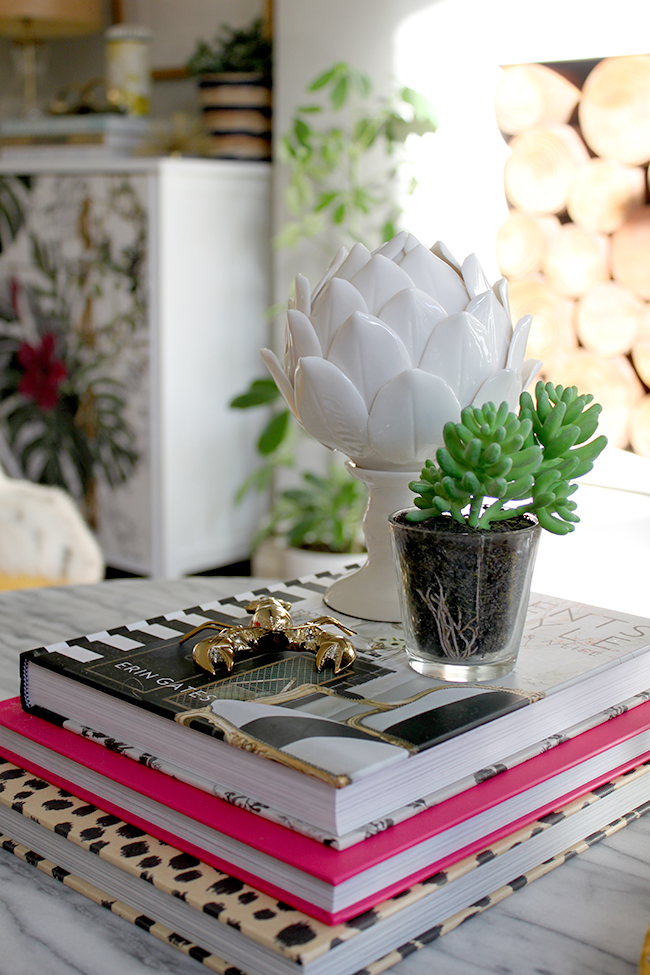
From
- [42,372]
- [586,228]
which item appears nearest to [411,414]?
[586,228]

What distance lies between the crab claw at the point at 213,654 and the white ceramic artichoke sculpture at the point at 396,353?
15cm

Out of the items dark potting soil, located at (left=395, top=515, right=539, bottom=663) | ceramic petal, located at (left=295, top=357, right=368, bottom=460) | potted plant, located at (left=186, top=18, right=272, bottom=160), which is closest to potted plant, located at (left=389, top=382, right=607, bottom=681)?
dark potting soil, located at (left=395, top=515, right=539, bottom=663)

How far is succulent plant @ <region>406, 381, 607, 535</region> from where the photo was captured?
20.5 inches

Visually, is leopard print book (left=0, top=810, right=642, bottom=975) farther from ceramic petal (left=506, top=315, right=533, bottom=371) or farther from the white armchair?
the white armchair

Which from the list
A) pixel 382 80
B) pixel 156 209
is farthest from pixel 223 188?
pixel 382 80

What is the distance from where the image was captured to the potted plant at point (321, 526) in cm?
232

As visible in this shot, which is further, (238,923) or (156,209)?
Result: (156,209)

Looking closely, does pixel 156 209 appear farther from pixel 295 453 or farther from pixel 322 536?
pixel 322 536

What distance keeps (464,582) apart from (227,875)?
194 mm

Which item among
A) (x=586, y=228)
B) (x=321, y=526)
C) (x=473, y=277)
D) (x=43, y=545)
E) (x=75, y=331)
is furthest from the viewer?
(x=75, y=331)

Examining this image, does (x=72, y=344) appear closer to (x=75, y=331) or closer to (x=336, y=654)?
(x=75, y=331)

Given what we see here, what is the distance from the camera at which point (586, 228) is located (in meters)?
1.75

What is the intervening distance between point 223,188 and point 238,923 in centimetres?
233

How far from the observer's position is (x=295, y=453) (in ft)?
8.69
